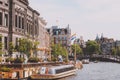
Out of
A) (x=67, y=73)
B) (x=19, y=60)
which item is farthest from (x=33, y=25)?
(x=19, y=60)

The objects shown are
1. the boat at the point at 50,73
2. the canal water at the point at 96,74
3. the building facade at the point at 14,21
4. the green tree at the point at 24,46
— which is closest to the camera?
the boat at the point at 50,73

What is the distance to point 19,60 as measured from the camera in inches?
2813

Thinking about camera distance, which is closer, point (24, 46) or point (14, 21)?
point (24, 46)

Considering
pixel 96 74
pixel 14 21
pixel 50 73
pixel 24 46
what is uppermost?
pixel 14 21

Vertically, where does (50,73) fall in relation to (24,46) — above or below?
below

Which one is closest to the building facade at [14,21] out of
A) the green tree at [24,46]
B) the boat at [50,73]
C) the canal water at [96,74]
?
the green tree at [24,46]

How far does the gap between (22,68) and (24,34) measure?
40.7 m

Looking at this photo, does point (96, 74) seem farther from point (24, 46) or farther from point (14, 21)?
point (14, 21)

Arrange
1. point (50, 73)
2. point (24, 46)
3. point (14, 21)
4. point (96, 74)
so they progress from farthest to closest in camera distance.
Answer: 1. point (96, 74)
2. point (14, 21)
3. point (24, 46)
4. point (50, 73)

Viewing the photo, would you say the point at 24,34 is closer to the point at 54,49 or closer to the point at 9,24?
the point at 9,24

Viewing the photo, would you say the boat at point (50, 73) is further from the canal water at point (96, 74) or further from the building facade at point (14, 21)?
the building facade at point (14, 21)

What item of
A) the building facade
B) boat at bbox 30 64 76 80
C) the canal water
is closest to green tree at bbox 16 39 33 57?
the building facade

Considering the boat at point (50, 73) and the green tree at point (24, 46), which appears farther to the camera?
the green tree at point (24, 46)

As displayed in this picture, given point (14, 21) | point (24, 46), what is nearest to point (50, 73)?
point (24, 46)
